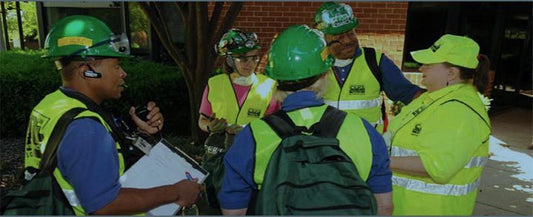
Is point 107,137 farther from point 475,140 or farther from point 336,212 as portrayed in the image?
point 475,140

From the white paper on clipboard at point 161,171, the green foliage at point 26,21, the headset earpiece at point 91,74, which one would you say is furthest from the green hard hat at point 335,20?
the green foliage at point 26,21

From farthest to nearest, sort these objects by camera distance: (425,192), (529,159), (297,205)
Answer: (529,159), (425,192), (297,205)

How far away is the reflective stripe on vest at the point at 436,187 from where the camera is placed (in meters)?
2.40

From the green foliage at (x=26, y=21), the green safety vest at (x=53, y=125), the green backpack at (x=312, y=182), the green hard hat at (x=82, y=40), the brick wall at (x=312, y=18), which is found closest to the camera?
the green backpack at (x=312, y=182)

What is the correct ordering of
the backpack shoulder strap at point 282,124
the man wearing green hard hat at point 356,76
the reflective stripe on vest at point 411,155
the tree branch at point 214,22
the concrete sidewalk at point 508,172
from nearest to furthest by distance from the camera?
the backpack shoulder strap at point 282,124 < the reflective stripe on vest at point 411,155 < the man wearing green hard hat at point 356,76 < the concrete sidewalk at point 508,172 < the tree branch at point 214,22

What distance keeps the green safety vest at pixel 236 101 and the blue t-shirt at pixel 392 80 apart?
545 mm

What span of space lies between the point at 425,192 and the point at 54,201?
186cm

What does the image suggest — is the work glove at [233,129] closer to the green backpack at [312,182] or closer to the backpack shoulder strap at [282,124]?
the backpack shoulder strap at [282,124]

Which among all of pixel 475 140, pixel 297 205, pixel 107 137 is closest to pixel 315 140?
pixel 297 205

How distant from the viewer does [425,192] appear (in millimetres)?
2432

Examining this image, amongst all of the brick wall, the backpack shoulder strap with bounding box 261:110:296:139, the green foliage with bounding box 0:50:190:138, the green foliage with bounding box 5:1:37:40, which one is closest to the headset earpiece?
the backpack shoulder strap with bounding box 261:110:296:139

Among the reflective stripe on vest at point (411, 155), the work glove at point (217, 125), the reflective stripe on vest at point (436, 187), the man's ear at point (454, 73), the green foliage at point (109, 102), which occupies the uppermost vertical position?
the man's ear at point (454, 73)

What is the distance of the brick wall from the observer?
756 centimetres

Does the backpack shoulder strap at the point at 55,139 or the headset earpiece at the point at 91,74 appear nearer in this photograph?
the backpack shoulder strap at the point at 55,139
